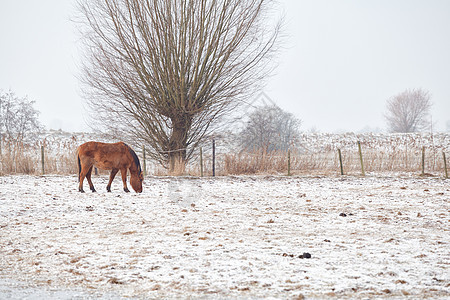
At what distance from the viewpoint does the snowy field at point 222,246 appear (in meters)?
3.75

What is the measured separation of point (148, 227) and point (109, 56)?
36.6 feet

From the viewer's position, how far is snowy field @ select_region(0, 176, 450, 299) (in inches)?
147

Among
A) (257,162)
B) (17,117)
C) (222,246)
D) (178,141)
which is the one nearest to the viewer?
(222,246)


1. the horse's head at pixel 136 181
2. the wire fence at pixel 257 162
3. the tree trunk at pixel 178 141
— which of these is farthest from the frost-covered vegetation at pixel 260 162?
the horse's head at pixel 136 181

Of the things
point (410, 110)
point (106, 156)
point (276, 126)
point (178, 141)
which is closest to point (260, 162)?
point (178, 141)

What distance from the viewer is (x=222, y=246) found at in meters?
5.21

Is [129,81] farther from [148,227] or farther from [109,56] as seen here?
[148,227]

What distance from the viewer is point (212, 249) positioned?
5.06 m

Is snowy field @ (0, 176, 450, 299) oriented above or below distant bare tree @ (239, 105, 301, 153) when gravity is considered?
below

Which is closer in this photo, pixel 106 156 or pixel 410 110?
pixel 106 156

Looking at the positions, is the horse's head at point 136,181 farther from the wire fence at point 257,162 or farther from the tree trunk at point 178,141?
the tree trunk at point 178,141

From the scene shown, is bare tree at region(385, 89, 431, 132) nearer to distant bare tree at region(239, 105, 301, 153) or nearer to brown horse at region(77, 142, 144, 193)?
distant bare tree at region(239, 105, 301, 153)

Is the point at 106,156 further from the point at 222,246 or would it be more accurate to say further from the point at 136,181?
the point at 222,246

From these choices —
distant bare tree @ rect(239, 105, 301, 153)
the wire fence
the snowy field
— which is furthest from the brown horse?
distant bare tree @ rect(239, 105, 301, 153)
